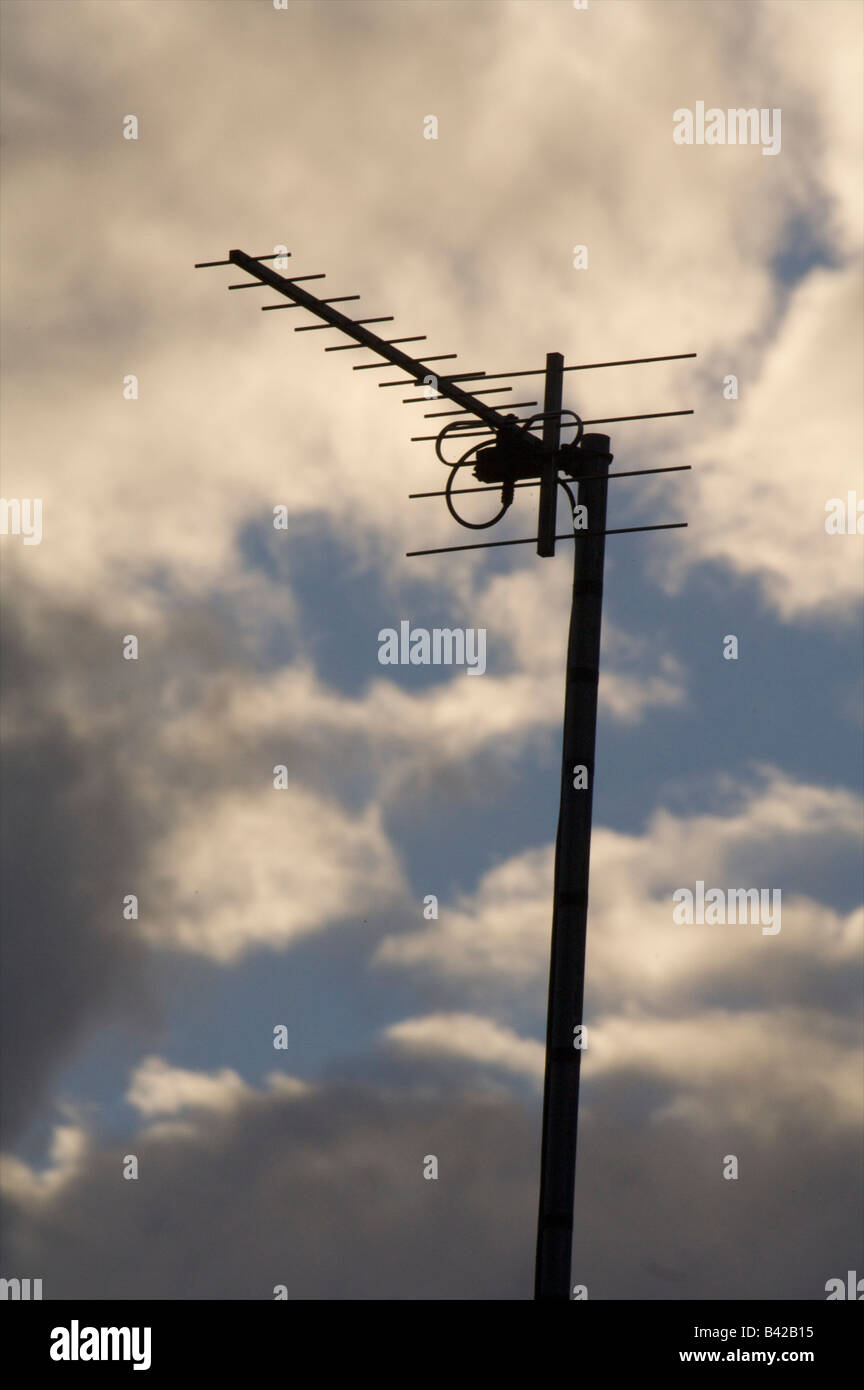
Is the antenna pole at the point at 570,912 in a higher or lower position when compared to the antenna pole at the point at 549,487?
lower

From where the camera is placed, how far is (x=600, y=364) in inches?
846

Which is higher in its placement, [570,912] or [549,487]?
[549,487]

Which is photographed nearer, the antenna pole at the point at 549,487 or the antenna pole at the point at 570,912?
the antenna pole at the point at 570,912

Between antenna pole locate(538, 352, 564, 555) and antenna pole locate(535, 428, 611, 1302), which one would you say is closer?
antenna pole locate(535, 428, 611, 1302)

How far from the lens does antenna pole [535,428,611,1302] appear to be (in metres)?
17.6

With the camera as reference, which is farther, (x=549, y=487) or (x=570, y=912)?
(x=549, y=487)

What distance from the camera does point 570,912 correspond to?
722 inches

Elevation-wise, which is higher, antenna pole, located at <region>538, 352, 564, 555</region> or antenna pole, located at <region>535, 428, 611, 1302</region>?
antenna pole, located at <region>538, 352, 564, 555</region>

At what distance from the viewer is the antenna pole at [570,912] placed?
1761cm
